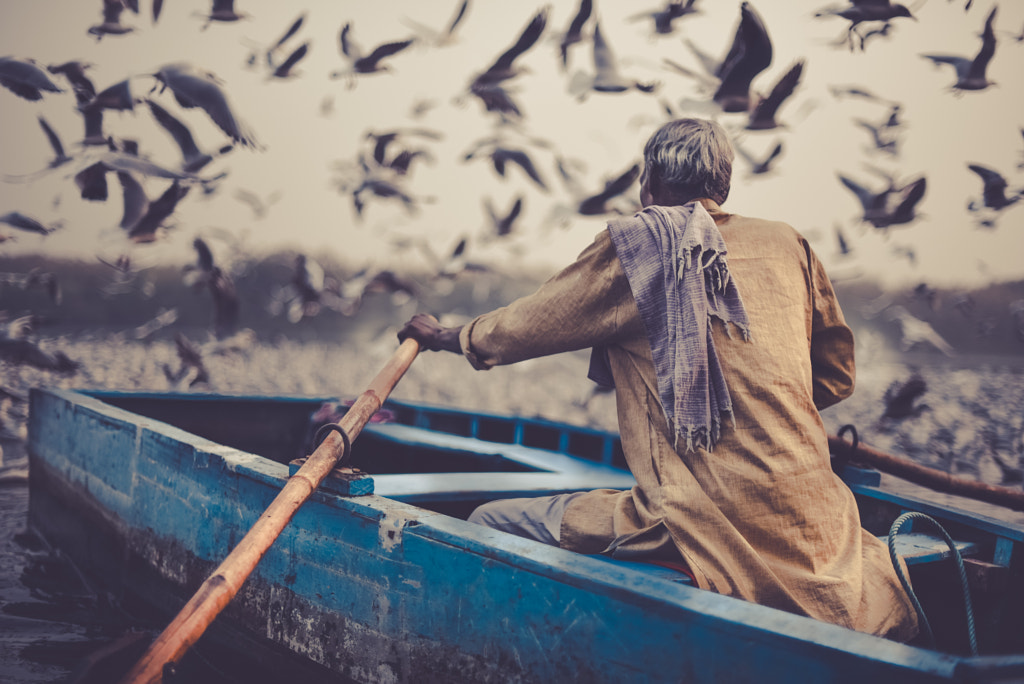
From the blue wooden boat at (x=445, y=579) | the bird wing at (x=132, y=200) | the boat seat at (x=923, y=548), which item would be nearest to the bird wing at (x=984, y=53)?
the blue wooden boat at (x=445, y=579)

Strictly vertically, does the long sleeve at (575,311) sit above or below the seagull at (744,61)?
below

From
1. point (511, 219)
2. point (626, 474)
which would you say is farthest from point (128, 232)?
point (626, 474)

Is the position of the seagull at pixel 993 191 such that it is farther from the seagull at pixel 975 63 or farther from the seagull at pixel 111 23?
the seagull at pixel 111 23

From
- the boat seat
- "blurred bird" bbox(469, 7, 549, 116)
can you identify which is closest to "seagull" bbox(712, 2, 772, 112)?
"blurred bird" bbox(469, 7, 549, 116)

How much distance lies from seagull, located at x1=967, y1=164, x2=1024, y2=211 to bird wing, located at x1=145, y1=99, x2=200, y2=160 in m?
6.14

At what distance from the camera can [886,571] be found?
5.32 ft

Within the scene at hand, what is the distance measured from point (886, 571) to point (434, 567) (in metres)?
0.99

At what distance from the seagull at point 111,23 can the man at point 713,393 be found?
5.70m

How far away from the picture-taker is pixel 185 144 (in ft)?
19.8

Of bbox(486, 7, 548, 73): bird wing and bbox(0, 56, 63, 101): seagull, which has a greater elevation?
bbox(486, 7, 548, 73): bird wing

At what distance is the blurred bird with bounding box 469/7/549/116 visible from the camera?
16.5ft

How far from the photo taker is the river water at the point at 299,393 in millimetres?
2912

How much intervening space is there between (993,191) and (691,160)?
17.2 feet

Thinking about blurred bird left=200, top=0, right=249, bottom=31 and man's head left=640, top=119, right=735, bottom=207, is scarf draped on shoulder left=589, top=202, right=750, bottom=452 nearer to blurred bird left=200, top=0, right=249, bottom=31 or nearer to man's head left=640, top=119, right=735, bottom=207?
man's head left=640, top=119, right=735, bottom=207
